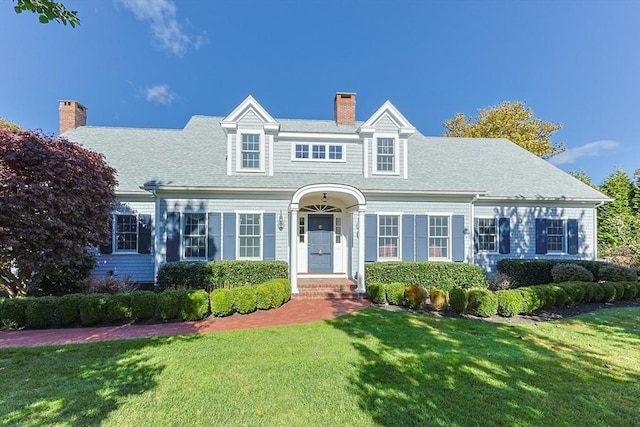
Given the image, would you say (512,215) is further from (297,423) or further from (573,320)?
(297,423)

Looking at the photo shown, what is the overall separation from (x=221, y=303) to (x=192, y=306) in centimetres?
67

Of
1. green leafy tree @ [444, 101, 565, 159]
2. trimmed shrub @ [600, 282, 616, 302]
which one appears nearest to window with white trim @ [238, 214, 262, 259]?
trimmed shrub @ [600, 282, 616, 302]

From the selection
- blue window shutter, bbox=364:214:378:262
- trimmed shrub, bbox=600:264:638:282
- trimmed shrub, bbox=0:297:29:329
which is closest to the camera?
trimmed shrub, bbox=0:297:29:329

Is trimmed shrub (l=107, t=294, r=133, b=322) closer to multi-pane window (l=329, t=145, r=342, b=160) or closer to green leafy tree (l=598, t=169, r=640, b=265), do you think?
multi-pane window (l=329, t=145, r=342, b=160)

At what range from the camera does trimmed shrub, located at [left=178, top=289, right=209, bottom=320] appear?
23.5 feet

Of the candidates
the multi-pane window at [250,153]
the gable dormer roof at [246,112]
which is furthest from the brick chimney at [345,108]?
the multi-pane window at [250,153]

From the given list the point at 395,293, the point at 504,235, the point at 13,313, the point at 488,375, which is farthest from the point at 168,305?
the point at 504,235

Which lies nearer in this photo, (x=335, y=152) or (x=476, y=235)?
(x=335, y=152)

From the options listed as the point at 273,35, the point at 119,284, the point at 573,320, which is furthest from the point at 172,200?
the point at 573,320

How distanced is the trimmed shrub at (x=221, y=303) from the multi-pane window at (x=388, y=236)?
5.90 m

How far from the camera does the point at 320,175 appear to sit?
11.9m

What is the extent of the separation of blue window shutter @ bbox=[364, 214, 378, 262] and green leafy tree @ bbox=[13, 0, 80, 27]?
30.4 ft

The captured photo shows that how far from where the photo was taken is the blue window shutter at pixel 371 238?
10.9 m

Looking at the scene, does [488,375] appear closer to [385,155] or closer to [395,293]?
[395,293]
